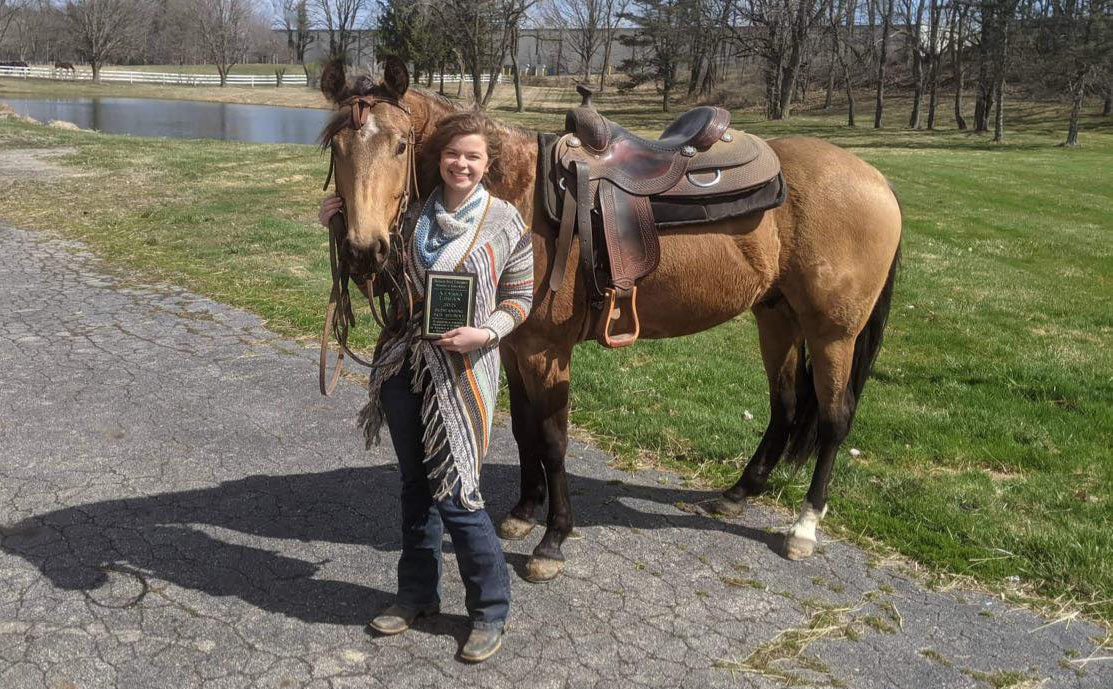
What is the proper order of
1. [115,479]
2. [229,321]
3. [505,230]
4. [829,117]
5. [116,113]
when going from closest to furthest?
[505,230], [115,479], [229,321], [116,113], [829,117]

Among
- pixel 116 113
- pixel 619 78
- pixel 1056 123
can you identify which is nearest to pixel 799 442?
pixel 116 113

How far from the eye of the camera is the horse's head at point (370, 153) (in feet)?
8.20

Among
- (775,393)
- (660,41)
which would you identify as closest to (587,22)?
(660,41)

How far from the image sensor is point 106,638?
9.29 feet

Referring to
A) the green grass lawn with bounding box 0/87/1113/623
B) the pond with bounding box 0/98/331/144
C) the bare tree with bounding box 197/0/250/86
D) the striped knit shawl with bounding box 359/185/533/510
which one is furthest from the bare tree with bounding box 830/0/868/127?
the bare tree with bounding box 197/0/250/86

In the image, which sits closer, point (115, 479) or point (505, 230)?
point (505, 230)

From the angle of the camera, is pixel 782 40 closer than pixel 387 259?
No

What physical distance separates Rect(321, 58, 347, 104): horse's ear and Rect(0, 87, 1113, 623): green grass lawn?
2.63 m

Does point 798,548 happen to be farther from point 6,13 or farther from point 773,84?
point 6,13

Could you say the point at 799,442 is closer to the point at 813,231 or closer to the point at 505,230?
the point at 813,231

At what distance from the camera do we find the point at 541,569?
3359 millimetres

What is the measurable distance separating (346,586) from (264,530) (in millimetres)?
624

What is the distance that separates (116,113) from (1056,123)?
1512 inches

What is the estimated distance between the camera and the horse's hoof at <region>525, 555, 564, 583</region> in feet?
11.0
